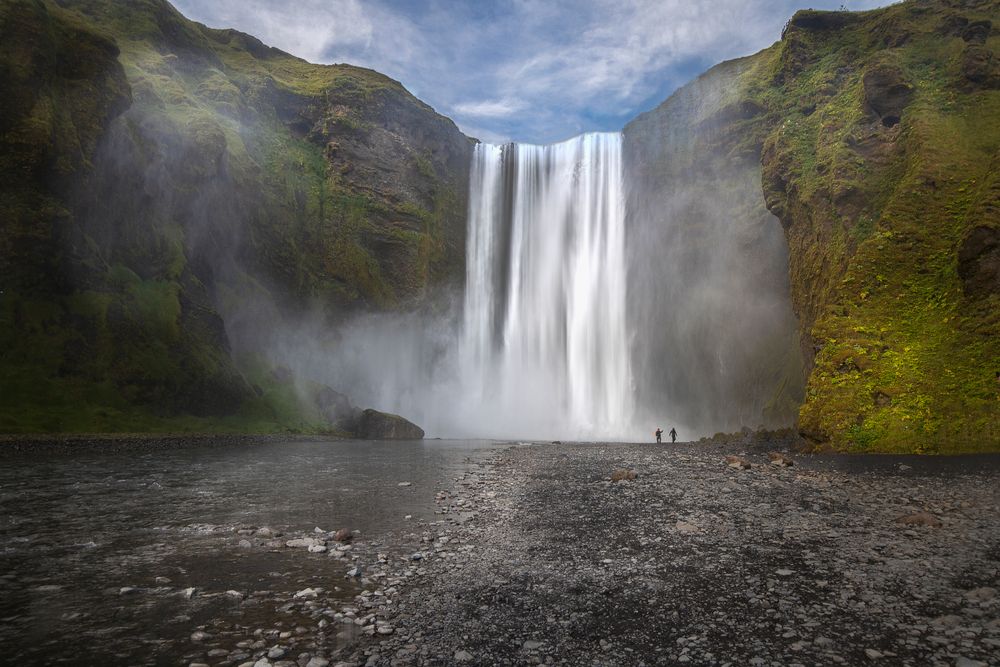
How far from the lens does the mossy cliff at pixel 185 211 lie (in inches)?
1529

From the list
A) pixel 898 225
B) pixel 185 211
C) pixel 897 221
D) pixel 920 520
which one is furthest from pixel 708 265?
pixel 185 211

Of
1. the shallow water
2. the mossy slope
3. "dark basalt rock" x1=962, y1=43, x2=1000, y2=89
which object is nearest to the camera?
the shallow water

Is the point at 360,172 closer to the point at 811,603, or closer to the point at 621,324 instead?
the point at 621,324

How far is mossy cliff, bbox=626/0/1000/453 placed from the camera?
2348 cm

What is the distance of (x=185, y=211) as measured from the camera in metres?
54.4

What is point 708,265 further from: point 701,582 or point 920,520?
point 701,582

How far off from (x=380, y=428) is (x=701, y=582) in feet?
168

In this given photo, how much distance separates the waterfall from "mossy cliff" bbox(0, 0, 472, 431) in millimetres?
8342

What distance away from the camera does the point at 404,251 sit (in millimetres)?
77438

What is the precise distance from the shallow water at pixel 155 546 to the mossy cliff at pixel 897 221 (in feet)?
66.9

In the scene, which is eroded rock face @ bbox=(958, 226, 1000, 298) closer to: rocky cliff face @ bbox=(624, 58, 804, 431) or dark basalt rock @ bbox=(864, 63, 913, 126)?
dark basalt rock @ bbox=(864, 63, 913, 126)

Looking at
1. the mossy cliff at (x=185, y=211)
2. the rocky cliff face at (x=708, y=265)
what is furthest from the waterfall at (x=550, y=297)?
the mossy cliff at (x=185, y=211)

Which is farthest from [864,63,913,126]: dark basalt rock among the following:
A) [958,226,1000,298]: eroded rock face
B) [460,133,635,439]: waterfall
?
[460,133,635,439]: waterfall

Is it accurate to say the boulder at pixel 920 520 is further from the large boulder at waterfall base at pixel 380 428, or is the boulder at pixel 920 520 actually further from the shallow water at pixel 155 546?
the large boulder at waterfall base at pixel 380 428
